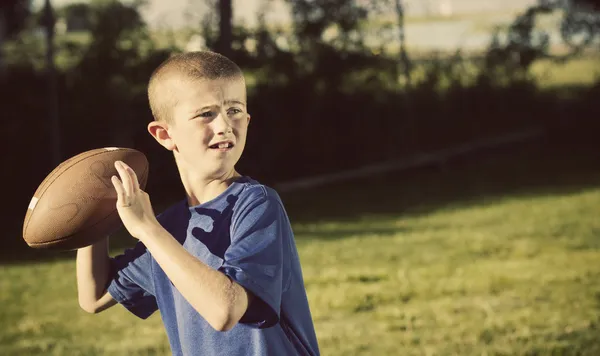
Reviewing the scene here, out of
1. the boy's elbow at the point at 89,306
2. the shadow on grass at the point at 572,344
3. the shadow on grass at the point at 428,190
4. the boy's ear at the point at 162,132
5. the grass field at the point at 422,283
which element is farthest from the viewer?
the shadow on grass at the point at 428,190

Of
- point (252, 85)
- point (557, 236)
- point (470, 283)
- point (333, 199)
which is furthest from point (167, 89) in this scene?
point (252, 85)

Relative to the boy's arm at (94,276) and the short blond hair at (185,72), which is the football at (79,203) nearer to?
the boy's arm at (94,276)

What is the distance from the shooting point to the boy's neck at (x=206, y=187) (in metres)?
2.59

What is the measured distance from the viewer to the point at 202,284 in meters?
2.29

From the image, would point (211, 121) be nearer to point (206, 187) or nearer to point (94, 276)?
point (206, 187)

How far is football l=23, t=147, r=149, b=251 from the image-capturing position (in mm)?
2986

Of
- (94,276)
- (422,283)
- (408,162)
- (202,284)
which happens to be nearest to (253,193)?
(202,284)

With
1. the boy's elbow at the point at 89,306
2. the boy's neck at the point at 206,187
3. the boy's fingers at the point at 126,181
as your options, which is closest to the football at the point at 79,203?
the boy's elbow at the point at 89,306

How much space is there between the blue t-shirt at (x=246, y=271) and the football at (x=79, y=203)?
347 mm

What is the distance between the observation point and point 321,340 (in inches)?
213

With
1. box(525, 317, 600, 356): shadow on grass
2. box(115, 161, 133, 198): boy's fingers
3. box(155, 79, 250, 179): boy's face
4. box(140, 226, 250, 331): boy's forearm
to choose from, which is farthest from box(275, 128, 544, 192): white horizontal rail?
box(140, 226, 250, 331): boy's forearm

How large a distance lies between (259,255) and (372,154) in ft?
36.2

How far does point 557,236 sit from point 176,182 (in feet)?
15.4

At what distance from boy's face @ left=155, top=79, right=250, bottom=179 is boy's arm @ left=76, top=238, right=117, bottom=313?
0.58 metres
